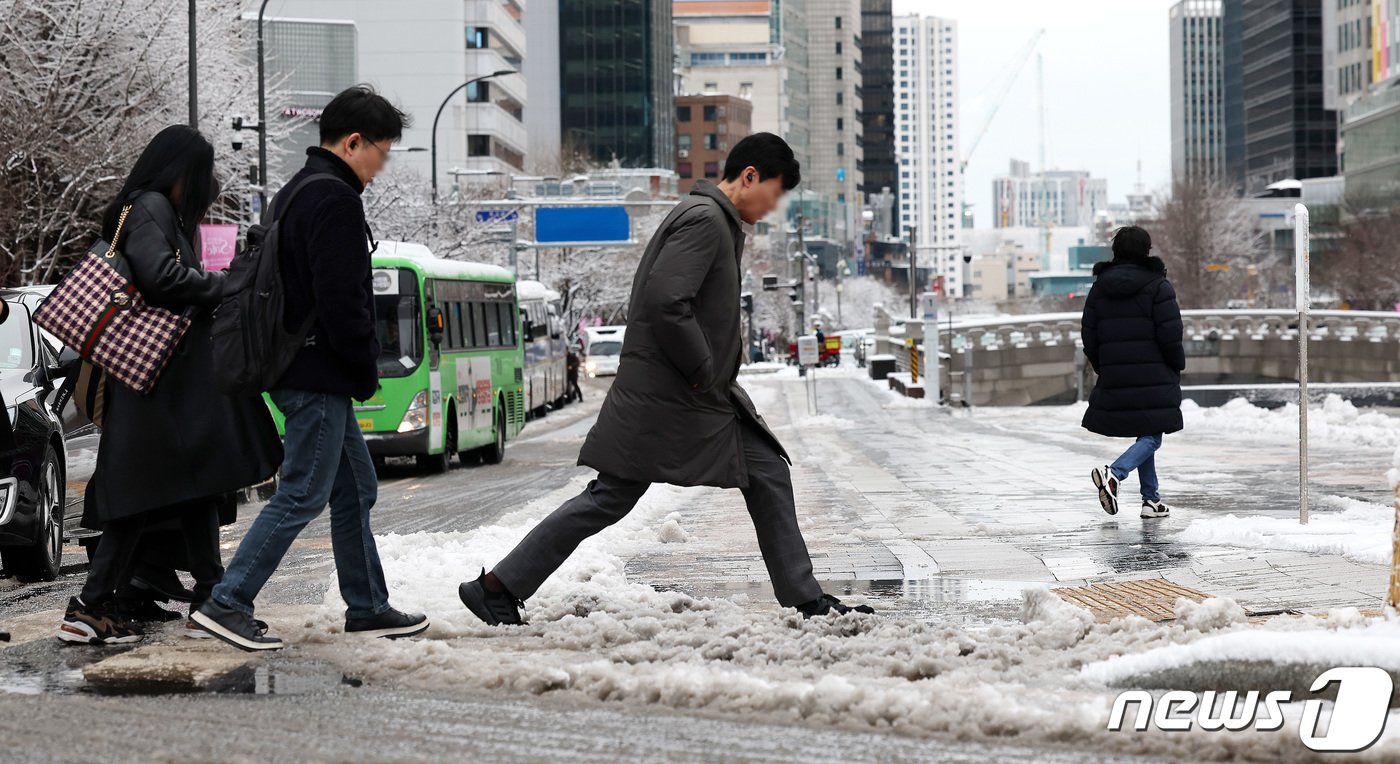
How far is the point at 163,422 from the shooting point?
23.9 ft

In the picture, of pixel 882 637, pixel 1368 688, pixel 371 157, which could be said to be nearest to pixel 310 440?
pixel 371 157

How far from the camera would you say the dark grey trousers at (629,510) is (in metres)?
7.26

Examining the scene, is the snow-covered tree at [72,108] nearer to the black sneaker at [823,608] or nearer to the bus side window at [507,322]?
the bus side window at [507,322]

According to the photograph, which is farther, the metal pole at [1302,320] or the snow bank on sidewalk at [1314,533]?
the metal pole at [1302,320]

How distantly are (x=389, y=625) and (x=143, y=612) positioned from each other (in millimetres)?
1172

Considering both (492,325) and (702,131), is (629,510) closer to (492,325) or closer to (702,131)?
(492,325)

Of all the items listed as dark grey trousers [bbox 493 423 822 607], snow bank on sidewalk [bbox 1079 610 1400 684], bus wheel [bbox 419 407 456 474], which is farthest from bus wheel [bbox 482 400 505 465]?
snow bank on sidewalk [bbox 1079 610 1400 684]

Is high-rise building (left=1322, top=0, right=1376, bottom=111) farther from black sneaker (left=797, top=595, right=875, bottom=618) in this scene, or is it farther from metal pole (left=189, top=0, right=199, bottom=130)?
black sneaker (left=797, top=595, right=875, bottom=618)

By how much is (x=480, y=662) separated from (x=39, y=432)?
4647 millimetres

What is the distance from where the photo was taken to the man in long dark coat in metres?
7.14

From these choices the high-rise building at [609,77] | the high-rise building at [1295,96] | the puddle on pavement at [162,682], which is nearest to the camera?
the puddle on pavement at [162,682]

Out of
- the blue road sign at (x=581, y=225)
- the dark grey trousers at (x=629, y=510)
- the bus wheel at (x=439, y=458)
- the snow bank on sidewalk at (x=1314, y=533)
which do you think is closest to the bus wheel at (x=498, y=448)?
the bus wheel at (x=439, y=458)

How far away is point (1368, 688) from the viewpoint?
5.41 meters

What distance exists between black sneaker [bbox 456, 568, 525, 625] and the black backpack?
40.5 inches
